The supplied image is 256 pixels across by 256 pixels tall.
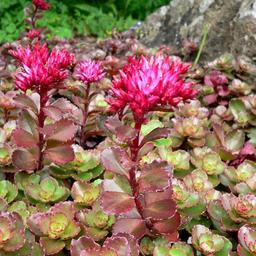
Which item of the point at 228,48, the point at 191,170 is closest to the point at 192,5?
the point at 228,48

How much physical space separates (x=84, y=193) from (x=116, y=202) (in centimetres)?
26

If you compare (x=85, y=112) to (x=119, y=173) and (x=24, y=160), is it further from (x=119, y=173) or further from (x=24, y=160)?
(x=119, y=173)

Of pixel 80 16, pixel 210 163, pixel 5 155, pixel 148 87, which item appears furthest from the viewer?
pixel 80 16

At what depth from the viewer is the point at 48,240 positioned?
1.39 m

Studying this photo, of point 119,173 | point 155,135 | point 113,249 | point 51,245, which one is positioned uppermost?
point 155,135

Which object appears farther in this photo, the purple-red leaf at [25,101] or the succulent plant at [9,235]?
the purple-red leaf at [25,101]

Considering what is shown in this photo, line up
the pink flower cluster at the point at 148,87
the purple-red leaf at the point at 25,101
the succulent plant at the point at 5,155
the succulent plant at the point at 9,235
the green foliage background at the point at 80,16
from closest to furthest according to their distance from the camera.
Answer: the pink flower cluster at the point at 148,87 < the succulent plant at the point at 9,235 < the purple-red leaf at the point at 25,101 < the succulent plant at the point at 5,155 < the green foliage background at the point at 80,16

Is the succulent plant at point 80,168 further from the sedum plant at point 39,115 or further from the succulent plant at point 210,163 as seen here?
the succulent plant at point 210,163

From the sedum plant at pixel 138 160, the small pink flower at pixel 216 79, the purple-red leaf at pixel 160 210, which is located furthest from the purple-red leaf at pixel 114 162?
the small pink flower at pixel 216 79

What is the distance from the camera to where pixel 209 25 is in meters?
2.78

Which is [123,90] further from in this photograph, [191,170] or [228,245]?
[191,170]

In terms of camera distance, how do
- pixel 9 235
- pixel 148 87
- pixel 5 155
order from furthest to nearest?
pixel 5 155, pixel 9 235, pixel 148 87

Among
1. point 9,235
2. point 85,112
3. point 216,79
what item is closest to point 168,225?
point 9,235

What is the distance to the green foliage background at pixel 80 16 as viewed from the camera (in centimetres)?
423
